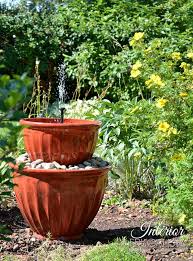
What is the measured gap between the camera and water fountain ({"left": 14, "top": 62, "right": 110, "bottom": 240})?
3.78 meters

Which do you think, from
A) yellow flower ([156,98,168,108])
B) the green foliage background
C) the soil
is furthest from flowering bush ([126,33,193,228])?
the green foliage background

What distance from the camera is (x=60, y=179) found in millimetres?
3762

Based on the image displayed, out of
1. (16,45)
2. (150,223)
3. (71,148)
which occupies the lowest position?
(150,223)

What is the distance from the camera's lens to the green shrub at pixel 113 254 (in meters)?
3.29

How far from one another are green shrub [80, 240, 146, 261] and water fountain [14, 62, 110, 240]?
0.43 metres

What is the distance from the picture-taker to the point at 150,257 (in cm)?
362

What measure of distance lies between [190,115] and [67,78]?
6.69 metres

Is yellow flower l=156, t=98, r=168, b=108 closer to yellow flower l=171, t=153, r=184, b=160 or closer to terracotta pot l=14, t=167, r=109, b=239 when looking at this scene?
yellow flower l=171, t=153, r=184, b=160

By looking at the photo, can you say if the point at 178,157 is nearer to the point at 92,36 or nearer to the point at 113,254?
the point at 113,254

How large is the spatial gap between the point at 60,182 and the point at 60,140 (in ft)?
0.91

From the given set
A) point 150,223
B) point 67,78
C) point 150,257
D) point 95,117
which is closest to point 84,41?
point 67,78

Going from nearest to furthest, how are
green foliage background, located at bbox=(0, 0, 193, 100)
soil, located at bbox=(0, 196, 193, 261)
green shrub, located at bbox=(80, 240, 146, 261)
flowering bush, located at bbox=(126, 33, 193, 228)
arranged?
1. green shrub, located at bbox=(80, 240, 146, 261)
2. flowering bush, located at bbox=(126, 33, 193, 228)
3. soil, located at bbox=(0, 196, 193, 261)
4. green foliage background, located at bbox=(0, 0, 193, 100)

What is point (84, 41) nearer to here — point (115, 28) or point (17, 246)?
point (115, 28)

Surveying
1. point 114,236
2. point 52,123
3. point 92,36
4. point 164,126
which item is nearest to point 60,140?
point 52,123
